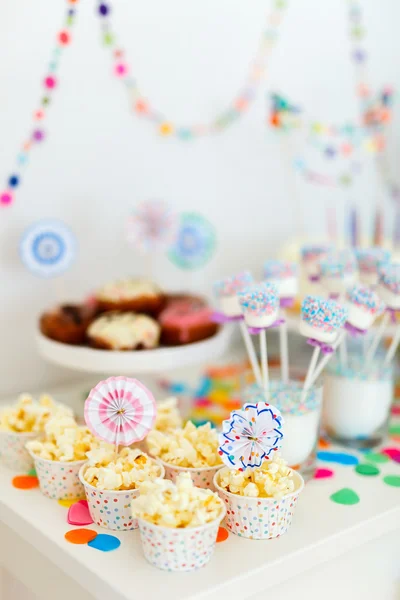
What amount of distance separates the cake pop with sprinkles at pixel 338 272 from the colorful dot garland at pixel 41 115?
61 centimetres

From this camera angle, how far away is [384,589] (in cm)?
102

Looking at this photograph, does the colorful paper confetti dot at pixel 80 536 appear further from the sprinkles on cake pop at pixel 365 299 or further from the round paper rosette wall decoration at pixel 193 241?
the round paper rosette wall decoration at pixel 193 241

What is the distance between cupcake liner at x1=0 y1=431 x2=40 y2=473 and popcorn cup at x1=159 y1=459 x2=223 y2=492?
23cm

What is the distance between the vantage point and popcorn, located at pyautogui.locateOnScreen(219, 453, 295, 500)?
0.89m

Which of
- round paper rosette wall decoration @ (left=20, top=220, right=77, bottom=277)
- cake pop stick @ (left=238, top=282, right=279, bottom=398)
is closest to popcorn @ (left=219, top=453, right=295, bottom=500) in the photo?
cake pop stick @ (left=238, top=282, right=279, bottom=398)

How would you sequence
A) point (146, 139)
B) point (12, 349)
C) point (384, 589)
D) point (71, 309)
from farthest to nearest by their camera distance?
point (146, 139) < point (12, 349) < point (71, 309) < point (384, 589)

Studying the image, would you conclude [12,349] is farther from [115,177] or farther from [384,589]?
[384,589]

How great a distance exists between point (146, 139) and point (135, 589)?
1.06 meters

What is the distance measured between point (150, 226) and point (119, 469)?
26.4 inches

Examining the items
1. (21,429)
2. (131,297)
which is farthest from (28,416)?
(131,297)

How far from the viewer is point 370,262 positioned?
1229mm

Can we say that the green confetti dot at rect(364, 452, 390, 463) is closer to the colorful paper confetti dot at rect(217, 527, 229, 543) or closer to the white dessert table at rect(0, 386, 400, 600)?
the white dessert table at rect(0, 386, 400, 600)

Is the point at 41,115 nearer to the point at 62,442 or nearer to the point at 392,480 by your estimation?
the point at 62,442

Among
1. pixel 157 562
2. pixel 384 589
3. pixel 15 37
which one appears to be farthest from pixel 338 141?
pixel 157 562
